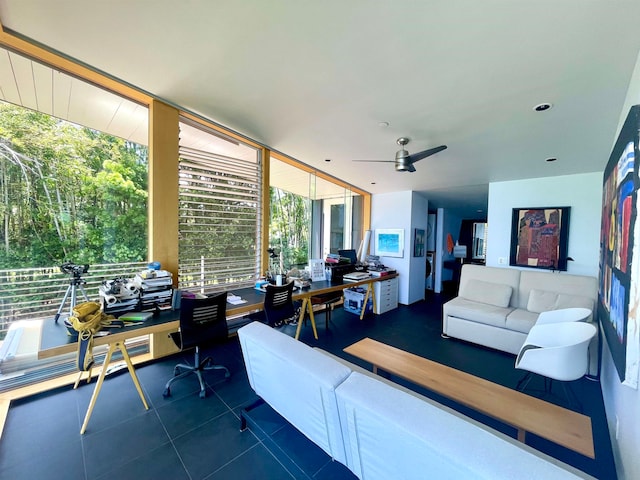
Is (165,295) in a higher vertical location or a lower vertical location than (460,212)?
lower

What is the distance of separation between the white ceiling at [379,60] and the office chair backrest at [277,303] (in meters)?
1.97

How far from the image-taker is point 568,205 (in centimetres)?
364

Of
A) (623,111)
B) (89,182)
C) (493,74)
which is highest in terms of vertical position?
(493,74)

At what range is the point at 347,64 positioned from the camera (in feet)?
6.06

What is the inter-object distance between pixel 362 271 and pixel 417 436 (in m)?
4.02

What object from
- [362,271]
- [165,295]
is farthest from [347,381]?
[362,271]

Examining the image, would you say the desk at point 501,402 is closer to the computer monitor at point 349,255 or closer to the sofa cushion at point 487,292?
the sofa cushion at point 487,292

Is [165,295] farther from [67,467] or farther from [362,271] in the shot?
[362,271]

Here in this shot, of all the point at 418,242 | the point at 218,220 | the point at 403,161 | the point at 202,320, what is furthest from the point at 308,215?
the point at 202,320

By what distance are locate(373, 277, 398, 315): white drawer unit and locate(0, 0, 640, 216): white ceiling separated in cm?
→ 276

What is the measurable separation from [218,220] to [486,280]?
427cm

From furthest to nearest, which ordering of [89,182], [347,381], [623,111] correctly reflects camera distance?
[89,182], [623,111], [347,381]

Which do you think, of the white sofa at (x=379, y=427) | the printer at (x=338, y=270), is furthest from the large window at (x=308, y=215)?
the white sofa at (x=379, y=427)

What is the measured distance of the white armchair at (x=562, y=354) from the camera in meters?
1.95
